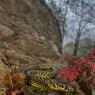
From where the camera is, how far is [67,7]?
38.6 ft

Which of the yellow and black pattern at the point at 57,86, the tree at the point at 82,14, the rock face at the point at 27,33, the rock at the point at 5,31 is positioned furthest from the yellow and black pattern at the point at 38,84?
the tree at the point at 82,14

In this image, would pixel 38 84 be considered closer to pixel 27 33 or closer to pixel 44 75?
pixel 44 75

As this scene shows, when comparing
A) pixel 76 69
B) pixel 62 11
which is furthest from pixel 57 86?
pixel 62 11

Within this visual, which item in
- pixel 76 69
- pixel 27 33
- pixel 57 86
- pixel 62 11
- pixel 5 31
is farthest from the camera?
pixel 62 11

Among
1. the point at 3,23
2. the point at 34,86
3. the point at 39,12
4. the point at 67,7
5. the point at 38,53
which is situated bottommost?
the point at 34,86

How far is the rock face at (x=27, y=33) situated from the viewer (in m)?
6.89

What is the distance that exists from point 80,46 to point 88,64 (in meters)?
8.91

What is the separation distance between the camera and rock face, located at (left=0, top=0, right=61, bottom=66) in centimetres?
689

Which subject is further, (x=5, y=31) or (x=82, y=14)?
(x=82, y=14)

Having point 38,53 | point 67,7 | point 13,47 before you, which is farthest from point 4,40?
point 67,7

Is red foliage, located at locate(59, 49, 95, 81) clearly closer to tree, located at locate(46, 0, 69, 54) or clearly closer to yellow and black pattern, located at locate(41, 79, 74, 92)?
yellow and black pattern, located at locate(41, 79, 74, 92)

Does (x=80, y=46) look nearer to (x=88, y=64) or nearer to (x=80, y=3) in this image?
(x=80, y=3)

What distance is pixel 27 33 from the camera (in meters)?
7.53

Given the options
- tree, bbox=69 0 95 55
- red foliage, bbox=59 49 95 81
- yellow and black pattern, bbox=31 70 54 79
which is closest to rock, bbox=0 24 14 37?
yellow and black pattern, bbox=31 70 54 79
